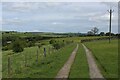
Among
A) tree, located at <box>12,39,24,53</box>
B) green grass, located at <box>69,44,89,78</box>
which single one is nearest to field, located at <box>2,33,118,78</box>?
green grass, located at <box>69,44,89,78</box>

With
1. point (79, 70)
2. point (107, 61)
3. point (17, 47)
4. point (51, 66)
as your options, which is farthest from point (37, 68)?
point (17, 47)

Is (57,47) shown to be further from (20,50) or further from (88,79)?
(88,79)

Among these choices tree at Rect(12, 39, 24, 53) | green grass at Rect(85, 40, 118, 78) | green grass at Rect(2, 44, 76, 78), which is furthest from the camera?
tree at Rect(12, 39, 24, 53)

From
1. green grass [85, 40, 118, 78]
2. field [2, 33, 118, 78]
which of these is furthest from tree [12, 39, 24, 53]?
field [2, 33, 118, 78]

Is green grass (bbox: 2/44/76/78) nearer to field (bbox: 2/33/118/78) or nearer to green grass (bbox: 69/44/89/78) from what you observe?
field (bbox: 2/33/118/78)

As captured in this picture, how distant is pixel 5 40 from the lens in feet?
310

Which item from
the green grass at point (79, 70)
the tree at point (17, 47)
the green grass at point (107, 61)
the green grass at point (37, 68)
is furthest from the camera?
the tree at point (17, 47)

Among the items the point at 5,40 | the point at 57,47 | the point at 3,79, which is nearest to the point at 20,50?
the point at 57,47

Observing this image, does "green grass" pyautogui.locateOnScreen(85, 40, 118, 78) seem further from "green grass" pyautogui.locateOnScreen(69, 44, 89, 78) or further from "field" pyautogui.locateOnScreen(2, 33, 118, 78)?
"green grass" pyautogui.locateOnScreen(69, 44, 89, 78)

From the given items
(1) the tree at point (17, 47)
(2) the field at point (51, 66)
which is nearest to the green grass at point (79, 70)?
(2) the field at point (51, 66)

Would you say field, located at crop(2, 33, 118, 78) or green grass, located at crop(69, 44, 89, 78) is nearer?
green grass, located at crop(69, 44, 89, 78)

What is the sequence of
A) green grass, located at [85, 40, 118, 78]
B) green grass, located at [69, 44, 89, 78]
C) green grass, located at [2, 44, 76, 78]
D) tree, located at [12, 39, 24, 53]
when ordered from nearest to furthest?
green grass, located at [69, 44, 89, 78] < green grass, located at [2, 44, 76, 78] < green grass, located at [85, 40, 118, 78] < tree, located at [12, 39, 24, 53]

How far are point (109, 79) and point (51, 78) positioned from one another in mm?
2892

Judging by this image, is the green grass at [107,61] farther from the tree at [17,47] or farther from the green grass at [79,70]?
the tree at [17,47]
